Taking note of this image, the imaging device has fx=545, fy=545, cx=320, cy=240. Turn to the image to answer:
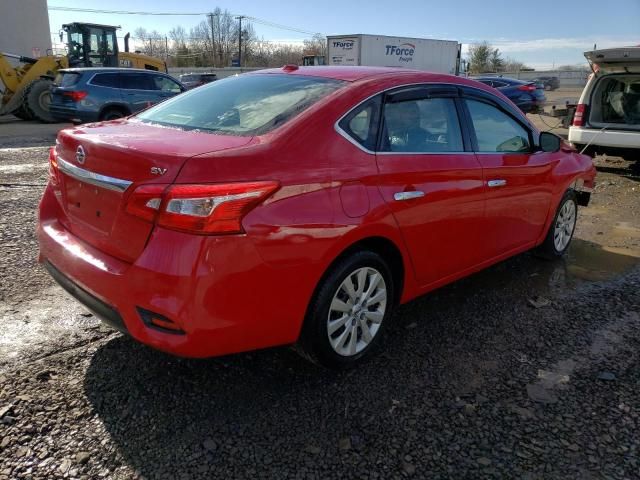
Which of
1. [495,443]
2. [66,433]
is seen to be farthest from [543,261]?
[66,433]

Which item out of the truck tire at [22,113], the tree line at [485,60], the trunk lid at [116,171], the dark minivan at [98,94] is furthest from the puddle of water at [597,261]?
the tree line at [485,60]

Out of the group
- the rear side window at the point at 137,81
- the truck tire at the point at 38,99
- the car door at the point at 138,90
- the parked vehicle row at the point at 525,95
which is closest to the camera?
the car door at the point at 138,90

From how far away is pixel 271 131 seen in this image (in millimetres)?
2764

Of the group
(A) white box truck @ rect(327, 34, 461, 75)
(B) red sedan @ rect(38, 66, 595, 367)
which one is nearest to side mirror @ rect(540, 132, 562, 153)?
(B) red sedan @ rect(38, 66, 595, 367)

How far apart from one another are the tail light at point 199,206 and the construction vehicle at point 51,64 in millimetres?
15657

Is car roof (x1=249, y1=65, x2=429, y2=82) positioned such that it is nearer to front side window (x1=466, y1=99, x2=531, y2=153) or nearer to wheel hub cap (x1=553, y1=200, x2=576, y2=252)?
front side window (x1=466, y1=99, x2=531, y2=153)

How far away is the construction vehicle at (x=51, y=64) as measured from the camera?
16.5 meters

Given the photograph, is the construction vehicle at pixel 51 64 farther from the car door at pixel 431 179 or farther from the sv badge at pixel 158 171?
the sv badge at pixel 158 171

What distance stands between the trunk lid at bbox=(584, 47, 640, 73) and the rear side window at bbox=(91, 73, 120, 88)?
11.0 m

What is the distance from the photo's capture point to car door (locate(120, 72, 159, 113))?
552 inches

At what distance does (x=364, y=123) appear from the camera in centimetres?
305

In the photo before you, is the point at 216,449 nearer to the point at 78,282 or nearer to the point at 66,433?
the point at 66,433

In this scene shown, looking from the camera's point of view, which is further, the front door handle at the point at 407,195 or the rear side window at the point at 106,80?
the rear side window at the point at 106,80

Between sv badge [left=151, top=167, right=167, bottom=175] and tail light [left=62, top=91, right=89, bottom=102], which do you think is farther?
tail light [left=62, top=91, right=89, bottom=102]
